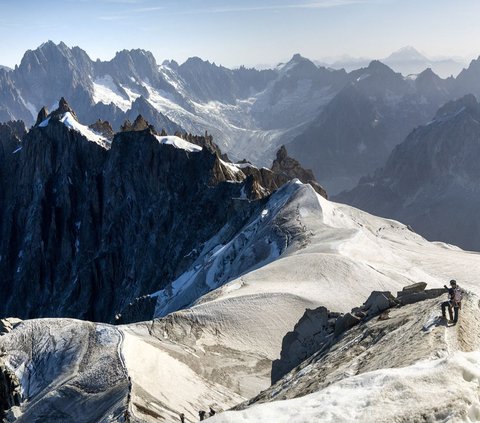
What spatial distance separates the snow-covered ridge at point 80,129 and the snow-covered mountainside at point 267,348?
79.8m

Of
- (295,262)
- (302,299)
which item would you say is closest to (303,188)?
(295,262)

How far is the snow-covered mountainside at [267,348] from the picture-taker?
16.5 m

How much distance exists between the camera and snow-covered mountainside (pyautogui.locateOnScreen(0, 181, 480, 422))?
16453 millimetres

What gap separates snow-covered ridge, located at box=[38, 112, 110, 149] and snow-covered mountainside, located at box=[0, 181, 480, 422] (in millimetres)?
79751

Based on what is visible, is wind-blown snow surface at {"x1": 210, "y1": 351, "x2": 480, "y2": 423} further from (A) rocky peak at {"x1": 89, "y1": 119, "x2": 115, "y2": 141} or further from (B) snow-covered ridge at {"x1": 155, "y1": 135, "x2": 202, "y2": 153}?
(A) rocky peak at {"x1": 89, "y1": 119, "x2": 115, "y2": 141}

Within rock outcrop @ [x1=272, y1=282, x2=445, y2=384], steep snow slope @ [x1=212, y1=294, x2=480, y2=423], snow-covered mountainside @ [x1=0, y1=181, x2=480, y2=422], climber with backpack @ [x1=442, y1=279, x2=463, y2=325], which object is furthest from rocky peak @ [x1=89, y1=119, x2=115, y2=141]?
steep snow slope @ [x1=212, y1=294, x2=480, y2=423]

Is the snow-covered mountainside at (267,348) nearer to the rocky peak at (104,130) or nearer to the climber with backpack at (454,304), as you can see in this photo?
the climber with backpack at (454,304)

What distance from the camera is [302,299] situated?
46500 millimetres

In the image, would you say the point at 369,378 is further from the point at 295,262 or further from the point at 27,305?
the point at 27,305

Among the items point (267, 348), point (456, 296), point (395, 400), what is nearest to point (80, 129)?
point (267, 348)

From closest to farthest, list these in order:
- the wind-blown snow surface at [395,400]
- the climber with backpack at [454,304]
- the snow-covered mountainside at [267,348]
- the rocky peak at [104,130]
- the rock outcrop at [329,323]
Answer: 1. the wind-blown snow surface at [395,400]
2. the snow-covered mountainside at [267,348]
3. the climber with backpack at [454,304]
4. the rock outcrop at [329,323]
5. the rocky peak at [104,130]

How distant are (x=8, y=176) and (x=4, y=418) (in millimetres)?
137145

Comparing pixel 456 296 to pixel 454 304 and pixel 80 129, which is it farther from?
pixel 80 129

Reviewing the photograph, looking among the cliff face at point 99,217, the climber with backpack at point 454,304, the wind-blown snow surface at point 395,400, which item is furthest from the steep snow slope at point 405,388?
the cliff face at point 99,217
